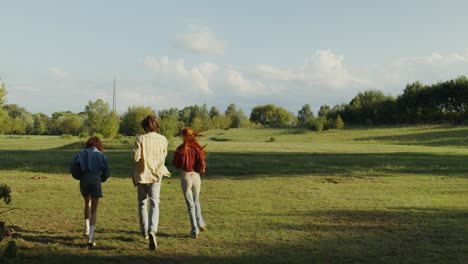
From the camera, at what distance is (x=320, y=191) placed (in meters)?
15.1

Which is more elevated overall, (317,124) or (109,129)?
(317,124)

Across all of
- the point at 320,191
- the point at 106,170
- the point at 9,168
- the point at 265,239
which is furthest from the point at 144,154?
the point at 9,168

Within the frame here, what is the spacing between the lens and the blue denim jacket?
27.1ft

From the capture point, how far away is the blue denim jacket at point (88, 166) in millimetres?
8266

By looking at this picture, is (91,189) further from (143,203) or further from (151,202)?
(151,202)

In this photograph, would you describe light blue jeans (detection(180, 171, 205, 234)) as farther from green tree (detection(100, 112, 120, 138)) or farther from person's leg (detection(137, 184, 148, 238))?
green tree (detection(100, 112, 120, 138))

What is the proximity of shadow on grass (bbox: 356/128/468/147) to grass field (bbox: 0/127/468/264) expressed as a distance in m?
32.1

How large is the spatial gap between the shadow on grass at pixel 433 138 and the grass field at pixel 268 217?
32.1 m

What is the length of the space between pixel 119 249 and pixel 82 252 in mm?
614

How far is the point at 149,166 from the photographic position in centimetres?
809

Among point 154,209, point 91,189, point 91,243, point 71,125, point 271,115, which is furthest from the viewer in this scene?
point 271,115

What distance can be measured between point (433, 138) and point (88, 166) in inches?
2170

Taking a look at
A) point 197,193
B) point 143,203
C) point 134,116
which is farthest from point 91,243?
point 134,116

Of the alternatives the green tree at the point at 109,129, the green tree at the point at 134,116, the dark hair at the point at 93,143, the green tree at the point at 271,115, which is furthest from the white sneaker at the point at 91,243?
the green tree at the point at 271,115
